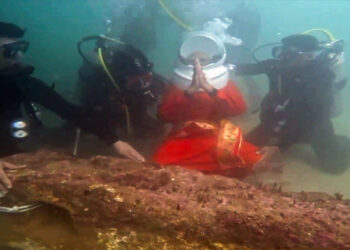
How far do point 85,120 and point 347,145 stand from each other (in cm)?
557

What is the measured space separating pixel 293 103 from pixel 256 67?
3.79ft

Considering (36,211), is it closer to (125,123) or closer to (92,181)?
(92,181)

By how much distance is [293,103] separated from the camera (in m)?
6.11

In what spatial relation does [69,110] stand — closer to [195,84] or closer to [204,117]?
[195,84]

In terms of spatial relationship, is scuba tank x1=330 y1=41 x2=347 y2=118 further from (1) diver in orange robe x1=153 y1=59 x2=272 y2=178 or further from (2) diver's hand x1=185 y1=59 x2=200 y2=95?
(2) diver's hand x1=185 y1=59 x2=200 y2=95

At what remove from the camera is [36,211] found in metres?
2.60

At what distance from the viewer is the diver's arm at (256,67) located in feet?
21.5

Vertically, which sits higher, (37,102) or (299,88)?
(299,88)

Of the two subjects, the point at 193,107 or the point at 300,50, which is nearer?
the point at 193,107

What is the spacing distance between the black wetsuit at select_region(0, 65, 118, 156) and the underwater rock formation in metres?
1.75

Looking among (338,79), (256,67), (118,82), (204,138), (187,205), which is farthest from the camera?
(256,67)

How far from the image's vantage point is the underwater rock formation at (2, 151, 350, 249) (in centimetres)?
230

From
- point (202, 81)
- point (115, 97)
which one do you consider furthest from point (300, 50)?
point (115, 97)

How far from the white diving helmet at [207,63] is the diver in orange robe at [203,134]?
18cm
